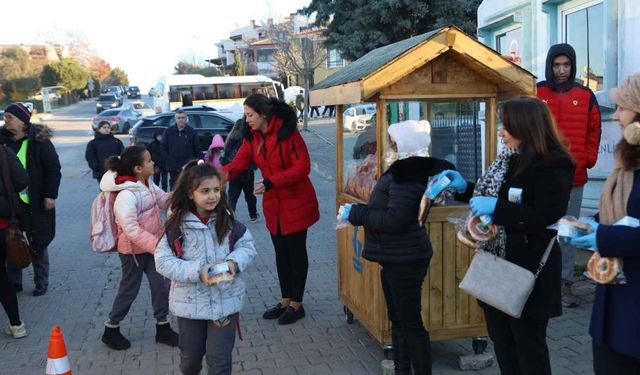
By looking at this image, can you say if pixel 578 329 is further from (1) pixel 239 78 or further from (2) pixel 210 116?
(1) pixel 239 78

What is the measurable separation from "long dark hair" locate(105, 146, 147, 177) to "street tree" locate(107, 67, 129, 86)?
10284cm

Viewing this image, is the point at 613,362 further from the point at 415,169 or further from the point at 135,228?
the point at 135,228

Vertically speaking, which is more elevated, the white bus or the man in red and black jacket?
the white bus

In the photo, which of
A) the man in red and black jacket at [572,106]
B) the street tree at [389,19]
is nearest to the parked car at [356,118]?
the man in red and black jacket at [572,106]

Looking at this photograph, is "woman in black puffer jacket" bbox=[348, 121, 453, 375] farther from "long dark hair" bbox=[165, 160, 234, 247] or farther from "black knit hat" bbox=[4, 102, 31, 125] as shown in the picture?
"black knit hat" bbox=[4, 102, 31, 125]

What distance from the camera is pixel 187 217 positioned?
138 inches

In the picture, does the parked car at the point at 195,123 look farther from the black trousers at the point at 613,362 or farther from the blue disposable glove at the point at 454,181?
the black trousers at the point at 613,362

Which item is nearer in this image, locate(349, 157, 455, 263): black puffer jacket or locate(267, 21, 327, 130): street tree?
locate(349, 157, 455, 263): black puffer jacket

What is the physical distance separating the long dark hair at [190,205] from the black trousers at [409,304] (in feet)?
3.10

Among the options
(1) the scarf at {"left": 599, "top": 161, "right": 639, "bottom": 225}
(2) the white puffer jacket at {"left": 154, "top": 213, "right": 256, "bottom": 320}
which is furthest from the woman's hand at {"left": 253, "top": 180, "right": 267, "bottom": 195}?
(1) the scarf at {"left": 599, "top": 161, "right": 639, "bottom": 225}

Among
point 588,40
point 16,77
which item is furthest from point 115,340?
point 16,77

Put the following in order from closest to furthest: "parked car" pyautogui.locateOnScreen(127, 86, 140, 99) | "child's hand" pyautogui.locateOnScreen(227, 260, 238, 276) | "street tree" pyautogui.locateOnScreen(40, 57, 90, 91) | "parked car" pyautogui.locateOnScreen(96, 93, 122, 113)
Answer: "child's hand" pyautogui.locateOnScreen(227, 260, 238, 276) → "parked car" pyautogui.locateOnScreen(96, 93, 122, 113) → "street tree" pyautogui.locateOnScreen(40, 57, 90, 91) → "parked car" pyautogui.locateOnScreen(127, 86, 140, 99)

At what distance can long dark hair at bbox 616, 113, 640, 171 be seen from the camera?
7.88 ft

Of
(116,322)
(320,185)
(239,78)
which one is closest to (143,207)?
(116,322)
